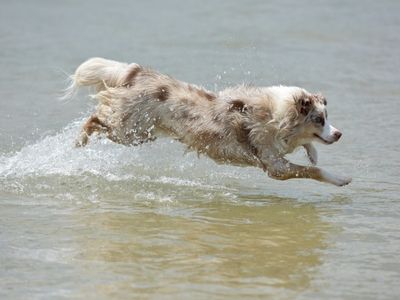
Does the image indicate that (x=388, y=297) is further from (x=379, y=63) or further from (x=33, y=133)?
(x=379, y=63)

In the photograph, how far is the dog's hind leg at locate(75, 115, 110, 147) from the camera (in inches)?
358

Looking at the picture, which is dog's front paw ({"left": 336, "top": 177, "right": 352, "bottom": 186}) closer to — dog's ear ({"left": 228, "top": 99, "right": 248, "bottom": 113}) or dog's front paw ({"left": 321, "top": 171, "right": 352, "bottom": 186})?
dog's front paw ({"left": 321, "top": 171, "right": 352, "bottom": 186})

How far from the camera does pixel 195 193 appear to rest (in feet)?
27.3

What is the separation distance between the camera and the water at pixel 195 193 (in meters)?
5.89

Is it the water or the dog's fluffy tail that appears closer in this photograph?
the water

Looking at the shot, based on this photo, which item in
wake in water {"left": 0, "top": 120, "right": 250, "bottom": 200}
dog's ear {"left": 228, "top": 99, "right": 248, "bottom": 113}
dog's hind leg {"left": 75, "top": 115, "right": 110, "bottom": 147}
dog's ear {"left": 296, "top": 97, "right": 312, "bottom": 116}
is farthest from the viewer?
dog's hind leg {"left": 75, "top": 115, "right": 110, "bottom": 147}

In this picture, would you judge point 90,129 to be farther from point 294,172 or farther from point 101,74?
point 294,172

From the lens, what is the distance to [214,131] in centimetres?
839

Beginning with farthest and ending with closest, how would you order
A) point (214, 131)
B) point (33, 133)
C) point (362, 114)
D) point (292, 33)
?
1. point (292, 33)
2. point (362, 114)
3. point (33, 133)
4. point (214, 131)

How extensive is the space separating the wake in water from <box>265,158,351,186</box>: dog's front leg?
54 cm

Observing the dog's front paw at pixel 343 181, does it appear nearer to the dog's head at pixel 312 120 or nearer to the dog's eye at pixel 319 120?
the dog's head at pixel 312 120

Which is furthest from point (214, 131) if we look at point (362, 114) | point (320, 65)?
point (320, 65)

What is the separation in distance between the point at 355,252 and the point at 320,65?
8.41 m

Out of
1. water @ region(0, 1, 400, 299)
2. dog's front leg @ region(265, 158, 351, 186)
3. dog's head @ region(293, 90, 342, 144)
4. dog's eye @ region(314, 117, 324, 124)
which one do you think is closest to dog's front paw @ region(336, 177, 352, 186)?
dog's front leg @ region(265, 158, 351, 186)
